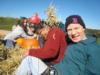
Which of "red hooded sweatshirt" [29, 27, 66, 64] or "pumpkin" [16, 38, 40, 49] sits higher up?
"red hooded sweatshirt" [29, 27, 66, 64]

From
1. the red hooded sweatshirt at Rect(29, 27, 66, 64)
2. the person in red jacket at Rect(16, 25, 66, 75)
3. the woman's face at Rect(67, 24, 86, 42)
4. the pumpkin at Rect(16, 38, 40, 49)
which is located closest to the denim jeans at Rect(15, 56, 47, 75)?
the person in red jacket at Rect(16, 25, 66, 75)

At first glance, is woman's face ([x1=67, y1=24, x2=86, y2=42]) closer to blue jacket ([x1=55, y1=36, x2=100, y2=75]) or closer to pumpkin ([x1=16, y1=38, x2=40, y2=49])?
blue jacket ([x1=55, y1=36, x2=100, y2=75])

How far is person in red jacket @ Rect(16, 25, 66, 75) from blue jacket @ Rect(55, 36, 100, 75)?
5.40 feet

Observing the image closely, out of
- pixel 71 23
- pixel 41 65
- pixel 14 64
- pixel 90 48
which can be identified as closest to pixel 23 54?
pixel 14 64

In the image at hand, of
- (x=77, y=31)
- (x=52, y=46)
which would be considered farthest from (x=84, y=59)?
(x=52, y=46)

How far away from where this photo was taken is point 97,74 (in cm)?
386

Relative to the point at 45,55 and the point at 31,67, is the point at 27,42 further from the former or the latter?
the point at 31,67

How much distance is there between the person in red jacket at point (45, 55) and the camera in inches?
225

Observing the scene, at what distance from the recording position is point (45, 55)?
234 inches

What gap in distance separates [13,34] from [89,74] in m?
6.24

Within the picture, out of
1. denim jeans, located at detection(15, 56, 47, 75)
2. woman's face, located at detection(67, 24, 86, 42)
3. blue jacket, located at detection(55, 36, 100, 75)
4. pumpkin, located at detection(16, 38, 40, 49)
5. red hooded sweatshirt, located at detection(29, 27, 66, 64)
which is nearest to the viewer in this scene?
blue jacket, located at detection(55, 36, 100, 75)

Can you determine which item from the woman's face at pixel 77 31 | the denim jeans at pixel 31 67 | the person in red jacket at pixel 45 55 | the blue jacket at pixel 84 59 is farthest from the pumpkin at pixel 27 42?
the blue jacket at pixel 84 59

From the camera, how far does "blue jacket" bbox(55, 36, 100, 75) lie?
384 centimetres

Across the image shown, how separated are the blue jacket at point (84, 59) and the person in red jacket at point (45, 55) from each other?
1.65 meters
